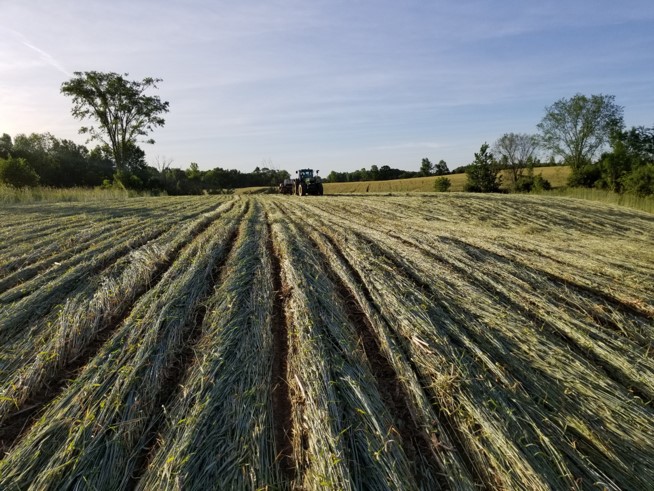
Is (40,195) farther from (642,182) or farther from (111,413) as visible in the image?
(642,182)

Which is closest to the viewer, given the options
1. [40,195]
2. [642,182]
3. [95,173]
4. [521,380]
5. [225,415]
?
[225,415]

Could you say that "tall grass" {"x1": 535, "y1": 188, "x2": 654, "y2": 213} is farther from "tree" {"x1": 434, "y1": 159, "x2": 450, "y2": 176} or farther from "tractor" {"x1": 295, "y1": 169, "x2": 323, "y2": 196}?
"tree" {"x1": 434, "y1": 159, "x2": 450, "y2": 176}

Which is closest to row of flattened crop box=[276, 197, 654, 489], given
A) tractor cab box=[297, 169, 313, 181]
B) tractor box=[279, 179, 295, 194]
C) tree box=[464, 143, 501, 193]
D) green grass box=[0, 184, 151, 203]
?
green grass box=[0, 184, 151, 203]

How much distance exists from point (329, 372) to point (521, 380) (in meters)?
1.70

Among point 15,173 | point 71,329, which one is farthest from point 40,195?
point 71,329

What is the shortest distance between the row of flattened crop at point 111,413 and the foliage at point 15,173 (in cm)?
2584

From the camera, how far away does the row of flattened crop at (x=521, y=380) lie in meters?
2.38

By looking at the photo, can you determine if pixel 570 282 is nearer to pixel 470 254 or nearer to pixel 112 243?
pixel 470 254

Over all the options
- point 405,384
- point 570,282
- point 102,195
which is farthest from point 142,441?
point 102,195

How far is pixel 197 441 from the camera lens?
8.11 feet

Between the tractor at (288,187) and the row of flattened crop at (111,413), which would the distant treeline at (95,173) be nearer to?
the tractor at (288,187)

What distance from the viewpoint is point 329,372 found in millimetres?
3180

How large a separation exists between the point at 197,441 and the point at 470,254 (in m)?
5.92

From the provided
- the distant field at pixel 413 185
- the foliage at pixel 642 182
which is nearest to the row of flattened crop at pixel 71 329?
the foliage at pixel 642 182
